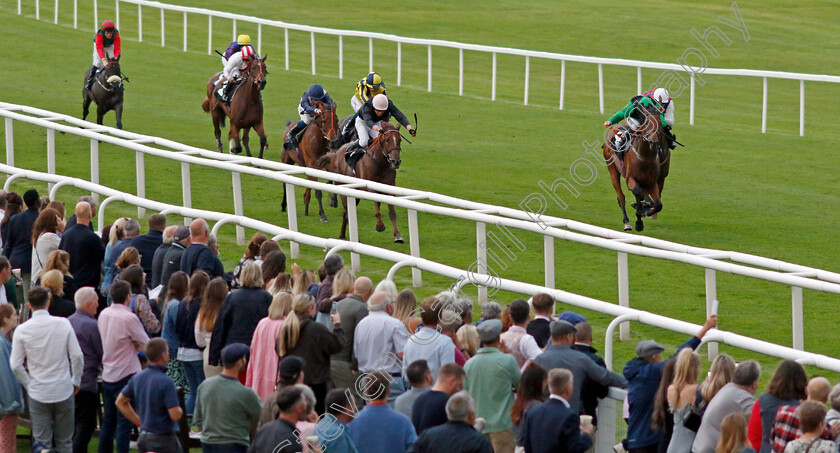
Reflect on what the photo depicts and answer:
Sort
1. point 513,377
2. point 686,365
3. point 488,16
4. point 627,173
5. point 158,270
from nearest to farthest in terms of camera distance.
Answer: point 686,365, point 513,377, point 158,270, point 627,173, point 488,16

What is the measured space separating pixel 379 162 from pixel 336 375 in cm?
660

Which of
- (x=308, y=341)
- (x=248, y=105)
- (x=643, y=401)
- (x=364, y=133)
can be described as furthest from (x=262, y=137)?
(x=643, y=401)

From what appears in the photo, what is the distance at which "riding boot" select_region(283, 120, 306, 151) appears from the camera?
49.3ft

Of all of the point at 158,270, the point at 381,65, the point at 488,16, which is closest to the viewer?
the point at 158,270

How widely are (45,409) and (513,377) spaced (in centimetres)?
259

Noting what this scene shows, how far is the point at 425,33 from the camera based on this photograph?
30156mm

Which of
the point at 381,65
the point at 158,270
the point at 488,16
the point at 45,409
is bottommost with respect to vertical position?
the point at 45,409

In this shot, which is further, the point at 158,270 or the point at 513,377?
the point at 158,270

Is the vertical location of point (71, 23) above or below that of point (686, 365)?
above

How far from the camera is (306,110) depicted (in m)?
14.9

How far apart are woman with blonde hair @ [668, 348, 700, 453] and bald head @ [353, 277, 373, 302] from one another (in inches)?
82.9

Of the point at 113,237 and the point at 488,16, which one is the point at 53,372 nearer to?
the point at 113,237

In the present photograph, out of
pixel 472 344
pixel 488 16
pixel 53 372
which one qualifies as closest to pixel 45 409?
pixel 53 372

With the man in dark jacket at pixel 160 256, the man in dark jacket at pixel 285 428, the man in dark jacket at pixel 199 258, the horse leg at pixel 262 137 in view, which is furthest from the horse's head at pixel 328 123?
the man in dark jacket at pixel 285 428
